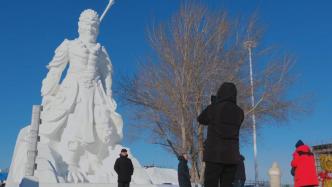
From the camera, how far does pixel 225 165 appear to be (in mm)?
4805

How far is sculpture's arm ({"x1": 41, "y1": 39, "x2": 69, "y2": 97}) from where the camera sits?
1794cm

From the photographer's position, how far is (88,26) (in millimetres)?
18266

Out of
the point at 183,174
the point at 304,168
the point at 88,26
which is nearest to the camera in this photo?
the point at 304,168

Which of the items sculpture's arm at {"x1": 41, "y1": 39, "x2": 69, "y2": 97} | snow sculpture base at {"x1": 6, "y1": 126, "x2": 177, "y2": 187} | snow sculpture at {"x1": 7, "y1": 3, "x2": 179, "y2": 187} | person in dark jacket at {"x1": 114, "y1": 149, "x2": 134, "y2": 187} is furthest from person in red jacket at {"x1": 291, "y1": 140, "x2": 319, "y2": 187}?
sculpture's arm at {"x1": 41, "y1": 39, "x2": 69, "y2": 97}

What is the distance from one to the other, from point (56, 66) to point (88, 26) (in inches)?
82.8

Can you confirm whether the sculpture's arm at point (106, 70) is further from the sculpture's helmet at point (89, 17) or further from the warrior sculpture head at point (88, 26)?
the sculpture's helmet at point (89, 17)

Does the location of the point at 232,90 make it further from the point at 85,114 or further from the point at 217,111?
the point at 85,114

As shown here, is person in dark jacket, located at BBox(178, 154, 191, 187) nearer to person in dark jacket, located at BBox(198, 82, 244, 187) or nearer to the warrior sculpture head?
the warrior sculpture head

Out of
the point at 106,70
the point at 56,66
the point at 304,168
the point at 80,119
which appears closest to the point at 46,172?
the point at 80,119

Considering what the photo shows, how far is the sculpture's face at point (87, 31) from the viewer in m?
18.3

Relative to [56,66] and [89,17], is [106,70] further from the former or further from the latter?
A: [89,17]

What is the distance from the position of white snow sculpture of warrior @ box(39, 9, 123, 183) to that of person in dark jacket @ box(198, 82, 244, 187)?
11.8 m

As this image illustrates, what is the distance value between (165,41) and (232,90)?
53.7 feet

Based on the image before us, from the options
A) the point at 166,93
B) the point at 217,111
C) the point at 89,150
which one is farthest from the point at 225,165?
the point at 166,93
